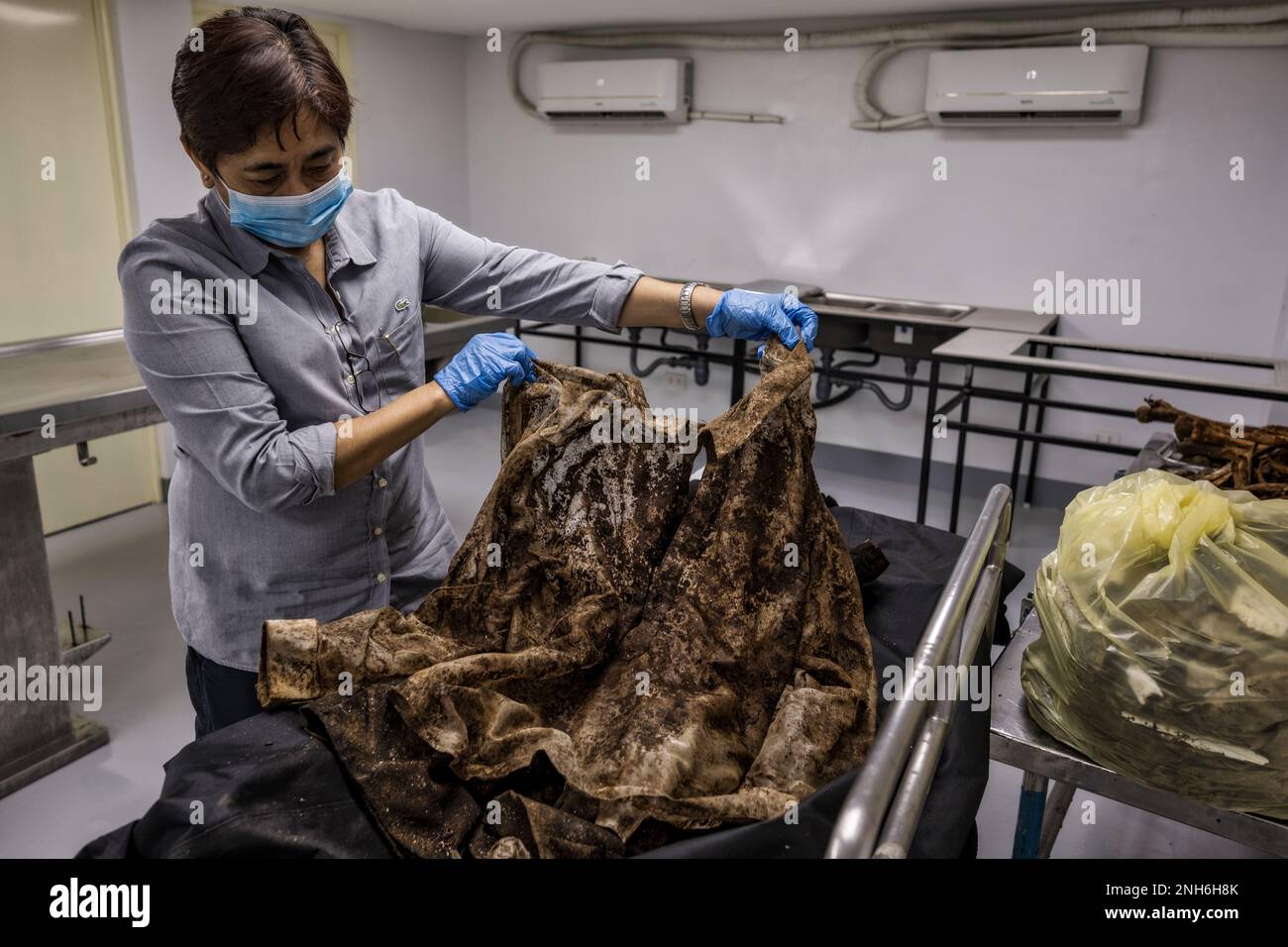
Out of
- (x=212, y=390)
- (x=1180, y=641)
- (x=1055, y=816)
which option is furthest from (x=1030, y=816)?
(x=212, y=390)

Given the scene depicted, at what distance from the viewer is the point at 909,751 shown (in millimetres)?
904

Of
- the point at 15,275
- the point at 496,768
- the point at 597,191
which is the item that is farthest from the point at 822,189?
the point at 496,768

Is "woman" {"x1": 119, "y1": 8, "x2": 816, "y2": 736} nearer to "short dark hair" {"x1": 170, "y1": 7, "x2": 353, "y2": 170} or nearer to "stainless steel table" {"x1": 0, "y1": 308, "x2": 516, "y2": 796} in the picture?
"short dark hair" {"x1": 170, "y1": 7, "x2": 353, "y2": 170}

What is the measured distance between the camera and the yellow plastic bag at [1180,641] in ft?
3.80

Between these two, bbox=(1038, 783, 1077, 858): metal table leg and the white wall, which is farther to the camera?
the white wall

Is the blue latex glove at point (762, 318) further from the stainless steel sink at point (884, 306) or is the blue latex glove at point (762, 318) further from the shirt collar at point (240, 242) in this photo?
the stainless steel sink at point (884, 306)

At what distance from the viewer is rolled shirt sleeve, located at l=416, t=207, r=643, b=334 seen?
67.5 inches

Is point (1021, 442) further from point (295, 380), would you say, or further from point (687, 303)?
point (295, 380)

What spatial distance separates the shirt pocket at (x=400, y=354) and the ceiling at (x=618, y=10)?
3047mm

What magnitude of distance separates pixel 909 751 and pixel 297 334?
3.54 feet

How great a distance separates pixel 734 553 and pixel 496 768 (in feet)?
1.66

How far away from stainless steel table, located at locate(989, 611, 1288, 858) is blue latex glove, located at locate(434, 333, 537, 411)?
96 centimetres

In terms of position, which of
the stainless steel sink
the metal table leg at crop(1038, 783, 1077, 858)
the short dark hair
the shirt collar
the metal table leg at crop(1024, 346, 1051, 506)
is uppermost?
the short dark hair

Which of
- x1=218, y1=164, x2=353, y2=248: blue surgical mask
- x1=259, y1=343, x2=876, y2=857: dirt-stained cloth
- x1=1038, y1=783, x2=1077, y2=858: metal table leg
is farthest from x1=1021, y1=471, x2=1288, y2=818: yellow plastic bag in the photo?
x1=218, y1=164, x2=353, y2=248: blue surgical mask
